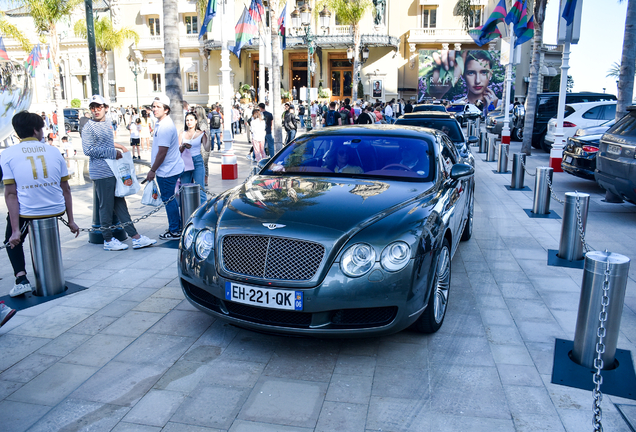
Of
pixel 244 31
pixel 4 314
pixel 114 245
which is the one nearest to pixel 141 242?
pixel 114 245

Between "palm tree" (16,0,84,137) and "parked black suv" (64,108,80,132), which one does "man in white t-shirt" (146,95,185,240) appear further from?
"parked black suv" (64,108,80,132)

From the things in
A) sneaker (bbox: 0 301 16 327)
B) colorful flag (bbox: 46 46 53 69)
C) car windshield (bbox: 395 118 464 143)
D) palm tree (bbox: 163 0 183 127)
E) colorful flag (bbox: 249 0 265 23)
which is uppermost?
colorful flag (bbox: 249 0 265 23)

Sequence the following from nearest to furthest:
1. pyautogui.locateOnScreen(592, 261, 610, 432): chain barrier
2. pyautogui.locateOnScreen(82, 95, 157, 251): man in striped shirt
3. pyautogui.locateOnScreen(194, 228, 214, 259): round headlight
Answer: pyautogui.locateOnScreen(592, 261, 610, 432): chain barrier → pyautogui.locateOnScreen(194, 228, 214, 259): round headlight → pyautogui.locateOnScreen(82, 95, 157, 251): man in striped shirt

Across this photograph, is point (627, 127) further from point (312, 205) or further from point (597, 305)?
point (312, 205)

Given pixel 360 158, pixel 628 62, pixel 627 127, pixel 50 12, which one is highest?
pixel 50 12

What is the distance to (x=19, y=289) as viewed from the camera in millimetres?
5059

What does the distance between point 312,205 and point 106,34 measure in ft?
153

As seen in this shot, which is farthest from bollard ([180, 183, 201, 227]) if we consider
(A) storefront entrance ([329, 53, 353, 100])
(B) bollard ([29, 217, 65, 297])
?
(A) storefront entrance ([329, 53, 353, 100])

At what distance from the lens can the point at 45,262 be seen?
197 inches

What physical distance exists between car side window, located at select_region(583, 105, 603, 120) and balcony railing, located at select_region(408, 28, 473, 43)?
1185 inches

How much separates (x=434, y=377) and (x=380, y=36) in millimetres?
43386

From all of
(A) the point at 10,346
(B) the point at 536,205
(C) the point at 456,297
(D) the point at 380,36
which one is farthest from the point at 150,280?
(D) the point at 380,36

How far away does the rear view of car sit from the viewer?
25.4 feet

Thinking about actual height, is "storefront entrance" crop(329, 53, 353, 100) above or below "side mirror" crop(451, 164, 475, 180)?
above
